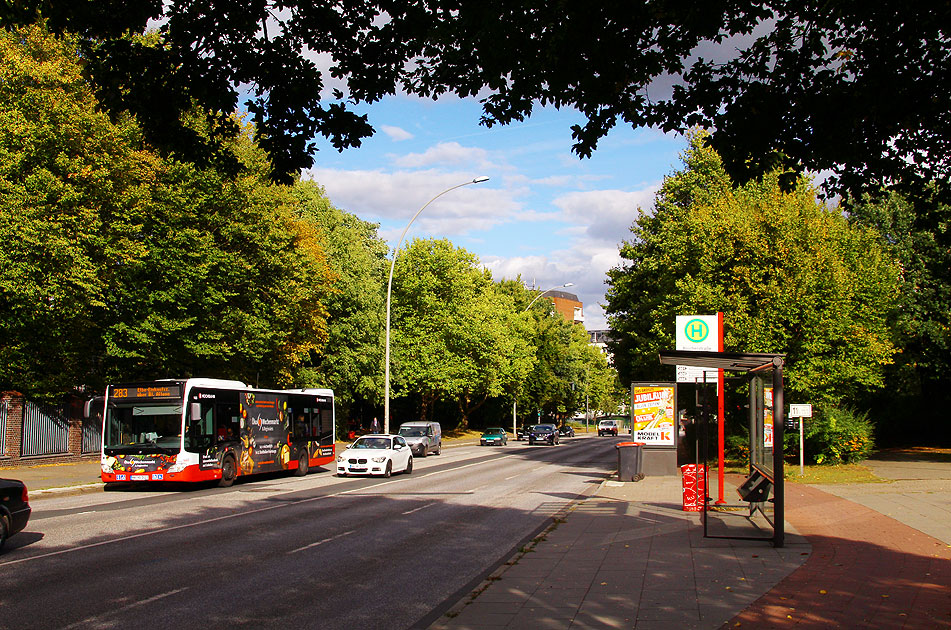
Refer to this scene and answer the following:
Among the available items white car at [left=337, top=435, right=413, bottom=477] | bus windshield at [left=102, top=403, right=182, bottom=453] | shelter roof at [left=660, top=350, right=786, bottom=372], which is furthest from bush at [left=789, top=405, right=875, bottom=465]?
bus windshield at [left=102, top=403, right=182, bottom=453]

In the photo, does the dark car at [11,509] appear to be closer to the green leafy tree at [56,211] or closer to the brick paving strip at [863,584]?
the brick paving strip at [863,584]

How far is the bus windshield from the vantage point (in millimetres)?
20828

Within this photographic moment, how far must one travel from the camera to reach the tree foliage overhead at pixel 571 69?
7.83 metres

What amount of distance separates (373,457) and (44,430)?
11021 mm

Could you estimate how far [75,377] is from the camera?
94.6 ft

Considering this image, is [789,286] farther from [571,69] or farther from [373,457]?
[571,69]

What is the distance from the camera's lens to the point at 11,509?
11375 millimetres

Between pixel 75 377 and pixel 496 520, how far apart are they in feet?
63.9

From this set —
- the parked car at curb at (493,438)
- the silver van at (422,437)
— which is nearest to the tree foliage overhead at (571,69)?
the silver van at (422,437)

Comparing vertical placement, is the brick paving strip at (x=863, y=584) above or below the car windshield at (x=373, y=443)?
above

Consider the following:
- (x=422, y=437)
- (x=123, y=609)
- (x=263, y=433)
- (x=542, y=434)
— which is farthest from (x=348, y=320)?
(x=123, y=609)

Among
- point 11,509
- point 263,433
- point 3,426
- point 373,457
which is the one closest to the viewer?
point 11,509

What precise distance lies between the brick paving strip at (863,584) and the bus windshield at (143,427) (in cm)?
1489

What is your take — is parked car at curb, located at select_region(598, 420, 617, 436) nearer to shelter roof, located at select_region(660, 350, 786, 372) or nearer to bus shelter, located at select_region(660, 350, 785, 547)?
bus shelter, located at select_region(660, 350, 785, 547)
